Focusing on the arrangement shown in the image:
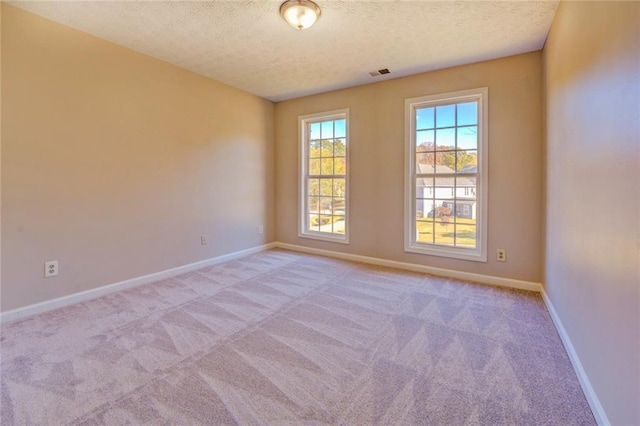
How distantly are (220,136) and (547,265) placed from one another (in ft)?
13.4

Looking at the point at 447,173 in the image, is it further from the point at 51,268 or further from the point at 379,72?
the point at 51,268

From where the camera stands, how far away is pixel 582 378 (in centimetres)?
164

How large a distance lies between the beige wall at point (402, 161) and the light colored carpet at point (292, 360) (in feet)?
2.23

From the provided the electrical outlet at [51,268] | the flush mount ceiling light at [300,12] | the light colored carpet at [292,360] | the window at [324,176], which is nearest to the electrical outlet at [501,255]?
the light colored carpet at [292,360]

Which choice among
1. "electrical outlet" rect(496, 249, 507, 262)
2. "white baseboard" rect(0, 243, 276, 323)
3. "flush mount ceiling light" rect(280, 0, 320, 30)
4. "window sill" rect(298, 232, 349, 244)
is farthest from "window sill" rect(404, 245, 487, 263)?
"flush mount ceiling light" rect(280, 0, 320, 30)

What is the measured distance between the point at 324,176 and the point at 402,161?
1311 mm

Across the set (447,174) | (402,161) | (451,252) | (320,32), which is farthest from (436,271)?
(320,32)

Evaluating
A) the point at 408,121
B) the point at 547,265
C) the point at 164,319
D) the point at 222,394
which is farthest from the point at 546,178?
the point at 164,319

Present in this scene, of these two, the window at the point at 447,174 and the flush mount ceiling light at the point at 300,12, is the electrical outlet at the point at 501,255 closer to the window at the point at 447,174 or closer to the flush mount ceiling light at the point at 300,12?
the window at the point at 447,174

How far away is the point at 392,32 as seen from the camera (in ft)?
9.03

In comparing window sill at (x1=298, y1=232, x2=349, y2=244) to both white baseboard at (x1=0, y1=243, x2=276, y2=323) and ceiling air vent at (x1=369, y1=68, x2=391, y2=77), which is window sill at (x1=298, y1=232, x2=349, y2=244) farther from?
ceiling air vent at (x1=369, y1=68, x2=391, y2=77)

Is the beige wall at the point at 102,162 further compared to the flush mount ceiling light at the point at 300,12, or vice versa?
the beige wall at the point at 102,162

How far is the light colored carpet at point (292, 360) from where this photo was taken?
147cm

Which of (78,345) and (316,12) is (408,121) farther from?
(78,345)
